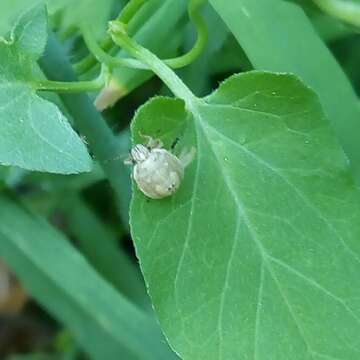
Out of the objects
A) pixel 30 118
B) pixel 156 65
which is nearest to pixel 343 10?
pixel 156 65

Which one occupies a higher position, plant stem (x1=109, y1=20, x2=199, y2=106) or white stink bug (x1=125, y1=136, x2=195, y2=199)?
plant stem (x1=109, y1=20, x2=199, y2=106)

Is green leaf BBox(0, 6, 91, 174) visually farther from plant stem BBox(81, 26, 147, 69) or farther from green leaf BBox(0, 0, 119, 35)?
green leaf BBox(0, 0, 119, 35)

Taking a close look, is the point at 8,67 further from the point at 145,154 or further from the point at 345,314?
the point at 345,314

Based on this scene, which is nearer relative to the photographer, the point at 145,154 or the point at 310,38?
the point at 145,154

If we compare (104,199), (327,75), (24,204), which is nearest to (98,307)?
(24,204)

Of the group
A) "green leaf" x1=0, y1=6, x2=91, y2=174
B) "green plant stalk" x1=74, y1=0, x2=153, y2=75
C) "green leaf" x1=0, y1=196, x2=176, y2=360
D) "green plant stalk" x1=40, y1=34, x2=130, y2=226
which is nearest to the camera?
"green leaf" x1=0, y1=6, x2=91, y2=174

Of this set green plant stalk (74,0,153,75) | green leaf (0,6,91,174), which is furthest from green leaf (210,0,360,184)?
green leaf (0,6,91,174)
